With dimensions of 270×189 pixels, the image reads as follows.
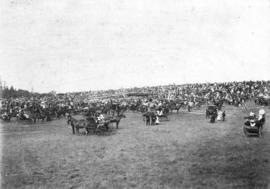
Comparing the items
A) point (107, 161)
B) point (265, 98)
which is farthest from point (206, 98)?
point (107, 161)

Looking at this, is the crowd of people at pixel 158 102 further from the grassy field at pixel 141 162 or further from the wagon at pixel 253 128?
the grassy field at pixel 141 162

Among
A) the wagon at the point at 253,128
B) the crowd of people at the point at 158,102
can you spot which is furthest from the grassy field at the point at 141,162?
the crowd of people at the point at 158,102

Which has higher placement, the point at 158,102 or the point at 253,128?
the point at 158,102

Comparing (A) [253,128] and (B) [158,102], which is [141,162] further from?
(B) [158,102]

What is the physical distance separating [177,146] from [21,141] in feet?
28.6

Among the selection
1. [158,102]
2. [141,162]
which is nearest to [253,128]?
[141,162]

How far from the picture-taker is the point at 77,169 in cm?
1012

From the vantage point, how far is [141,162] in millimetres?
10766

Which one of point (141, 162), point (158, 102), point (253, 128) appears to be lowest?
point (141, 162)

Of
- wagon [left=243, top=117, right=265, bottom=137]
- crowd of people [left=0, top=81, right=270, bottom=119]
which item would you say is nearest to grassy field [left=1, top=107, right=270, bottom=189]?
wagon [left=243, top=117, right=265, bottom=137]

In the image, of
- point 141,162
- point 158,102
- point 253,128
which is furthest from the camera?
point 158,102

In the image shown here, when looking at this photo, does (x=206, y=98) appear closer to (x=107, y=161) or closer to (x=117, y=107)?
(x=117, y=107)

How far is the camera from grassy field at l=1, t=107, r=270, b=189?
8602 mm

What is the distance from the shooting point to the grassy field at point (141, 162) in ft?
28.2
